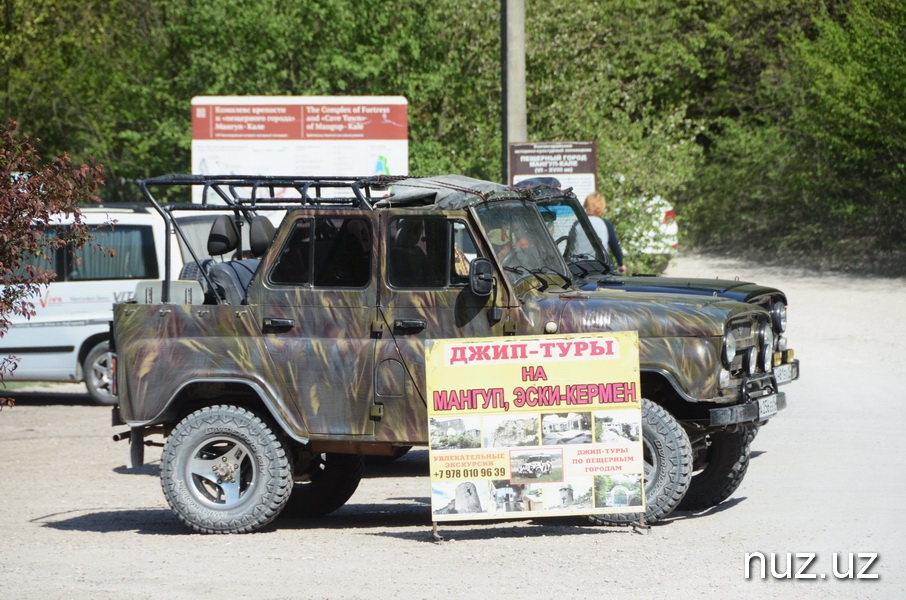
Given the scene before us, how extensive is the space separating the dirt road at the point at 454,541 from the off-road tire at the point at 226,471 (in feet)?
0.49

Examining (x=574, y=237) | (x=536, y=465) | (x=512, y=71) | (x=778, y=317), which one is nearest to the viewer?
(x=536, y=465)

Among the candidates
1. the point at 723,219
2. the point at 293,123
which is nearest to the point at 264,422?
the point at 293,123

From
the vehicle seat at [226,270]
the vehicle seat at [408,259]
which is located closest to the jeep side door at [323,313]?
the vehicle seat at [408,259]

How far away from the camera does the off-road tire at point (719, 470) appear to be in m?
9.12

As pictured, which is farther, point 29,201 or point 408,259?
point 29,201

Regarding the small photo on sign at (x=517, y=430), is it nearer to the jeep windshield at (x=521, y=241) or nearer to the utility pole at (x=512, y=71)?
the jeep windshield at (x=521, y=241)

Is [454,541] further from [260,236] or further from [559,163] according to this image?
[559,163]

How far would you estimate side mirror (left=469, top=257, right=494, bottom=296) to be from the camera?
26.7 ft

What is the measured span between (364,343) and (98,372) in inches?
318

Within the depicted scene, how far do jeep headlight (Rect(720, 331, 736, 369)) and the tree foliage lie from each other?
34.3ft

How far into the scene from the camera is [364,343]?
27.5ft

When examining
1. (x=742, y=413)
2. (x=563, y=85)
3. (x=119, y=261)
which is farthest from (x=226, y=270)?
(x=563, y=85)

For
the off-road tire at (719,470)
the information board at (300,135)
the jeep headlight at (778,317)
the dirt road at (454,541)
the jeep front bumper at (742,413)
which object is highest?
the information board at (300,135)

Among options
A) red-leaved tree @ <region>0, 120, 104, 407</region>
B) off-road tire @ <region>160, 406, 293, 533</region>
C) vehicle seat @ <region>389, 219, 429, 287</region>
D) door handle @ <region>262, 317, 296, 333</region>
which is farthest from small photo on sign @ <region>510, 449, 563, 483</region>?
red-leaved tree @ <region>0, 120, 104, 407</region>
